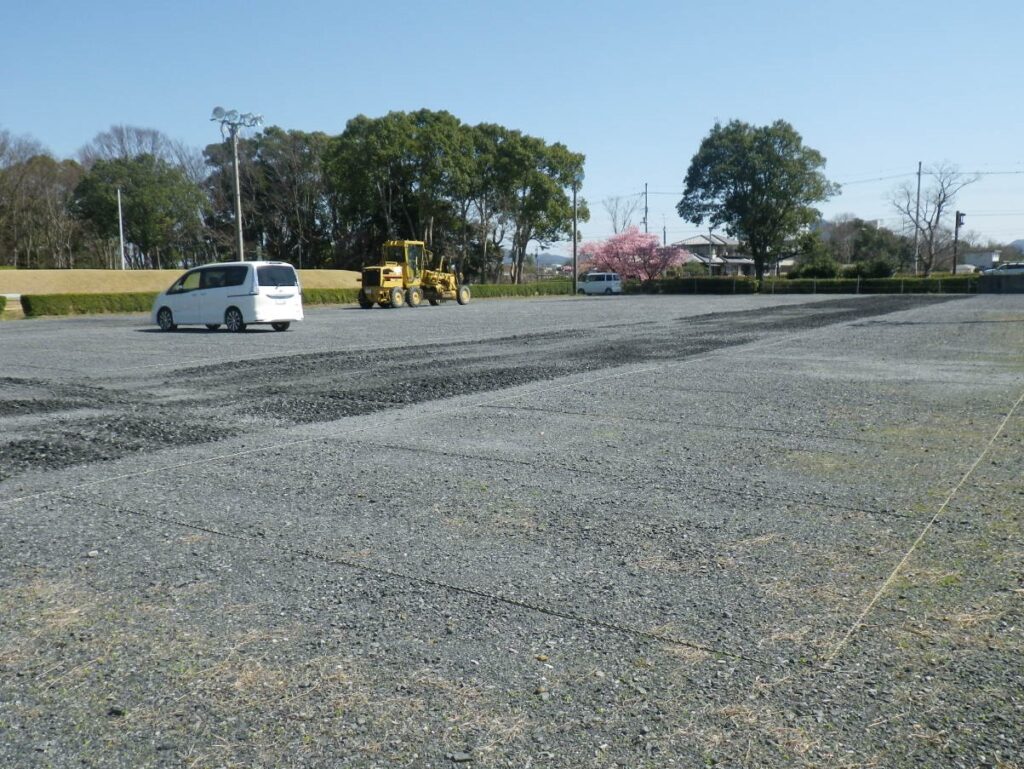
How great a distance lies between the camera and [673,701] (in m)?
2.67

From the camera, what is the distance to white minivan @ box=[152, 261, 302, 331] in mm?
20984

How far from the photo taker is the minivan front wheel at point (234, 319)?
70.0ft

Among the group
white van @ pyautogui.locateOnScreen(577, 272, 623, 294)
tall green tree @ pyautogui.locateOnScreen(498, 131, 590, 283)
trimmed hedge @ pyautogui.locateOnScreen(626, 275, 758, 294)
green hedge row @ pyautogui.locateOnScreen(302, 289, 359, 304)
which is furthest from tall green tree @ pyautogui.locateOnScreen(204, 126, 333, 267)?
trimmed hedge @ pyautogui.locateOnScreen(626, 275, 758, 294)

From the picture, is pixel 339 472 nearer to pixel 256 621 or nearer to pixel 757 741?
pixel 256 621

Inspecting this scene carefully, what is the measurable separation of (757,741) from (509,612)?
1.21 meters

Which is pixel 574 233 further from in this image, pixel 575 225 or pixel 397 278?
pixel 397 278

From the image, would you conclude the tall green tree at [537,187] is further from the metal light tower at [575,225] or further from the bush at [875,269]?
the bush at [875,269]

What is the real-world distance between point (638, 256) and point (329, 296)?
45.5 meters

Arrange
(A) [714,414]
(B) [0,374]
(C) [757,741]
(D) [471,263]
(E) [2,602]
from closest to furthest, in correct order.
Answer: (C) [757,741]
(E) [2,602]
(A) [714,414]
(B) [0,374]
(D) [471,263]

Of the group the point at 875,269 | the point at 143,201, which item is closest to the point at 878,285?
the point at 875,269

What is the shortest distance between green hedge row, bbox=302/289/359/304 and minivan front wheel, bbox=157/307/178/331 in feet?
67.9

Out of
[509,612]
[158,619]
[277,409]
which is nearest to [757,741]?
[509,612]

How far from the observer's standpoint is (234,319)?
21.4 meters

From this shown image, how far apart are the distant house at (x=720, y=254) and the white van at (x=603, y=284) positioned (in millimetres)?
36162
